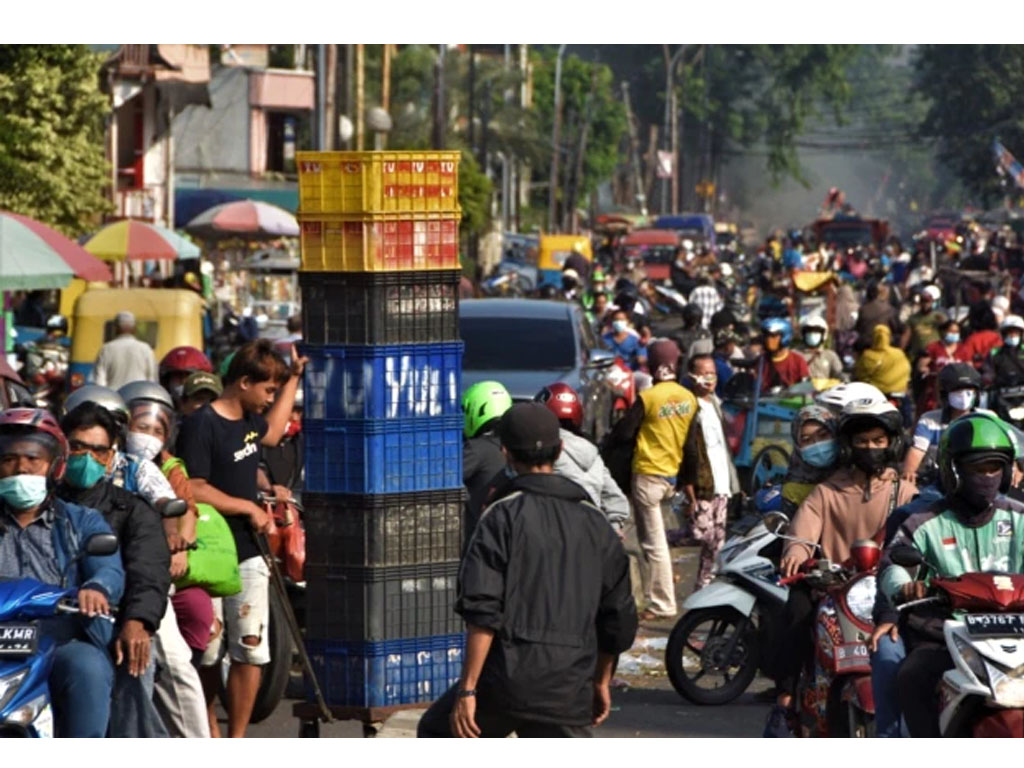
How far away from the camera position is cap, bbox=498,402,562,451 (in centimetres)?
628

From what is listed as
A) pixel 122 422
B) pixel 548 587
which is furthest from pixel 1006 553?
pixel 122 422

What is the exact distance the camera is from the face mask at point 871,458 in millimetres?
8227

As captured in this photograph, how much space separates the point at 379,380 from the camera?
8.91 meters

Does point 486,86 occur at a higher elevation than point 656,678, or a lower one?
higher

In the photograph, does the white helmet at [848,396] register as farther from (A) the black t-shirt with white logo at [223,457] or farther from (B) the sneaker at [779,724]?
(A) the black t-shirt with white logo at [223,457]

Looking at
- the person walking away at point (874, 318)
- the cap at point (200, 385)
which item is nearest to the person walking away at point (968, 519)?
the cap at point (200, 385)

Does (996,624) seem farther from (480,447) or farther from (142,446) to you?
(480,447)

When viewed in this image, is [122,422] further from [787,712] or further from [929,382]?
[929,382]

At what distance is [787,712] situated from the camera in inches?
329

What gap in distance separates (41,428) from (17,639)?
2.50 feet

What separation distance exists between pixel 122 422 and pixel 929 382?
11565 mm

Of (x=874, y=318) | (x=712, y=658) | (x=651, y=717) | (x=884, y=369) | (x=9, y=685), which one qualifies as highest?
(x=874, y=318)

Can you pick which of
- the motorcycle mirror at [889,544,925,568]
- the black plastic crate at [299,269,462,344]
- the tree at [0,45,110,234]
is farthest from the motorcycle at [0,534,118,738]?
the tree at [0,45,110,234]

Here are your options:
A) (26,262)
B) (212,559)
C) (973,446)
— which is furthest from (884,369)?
(973,446)
